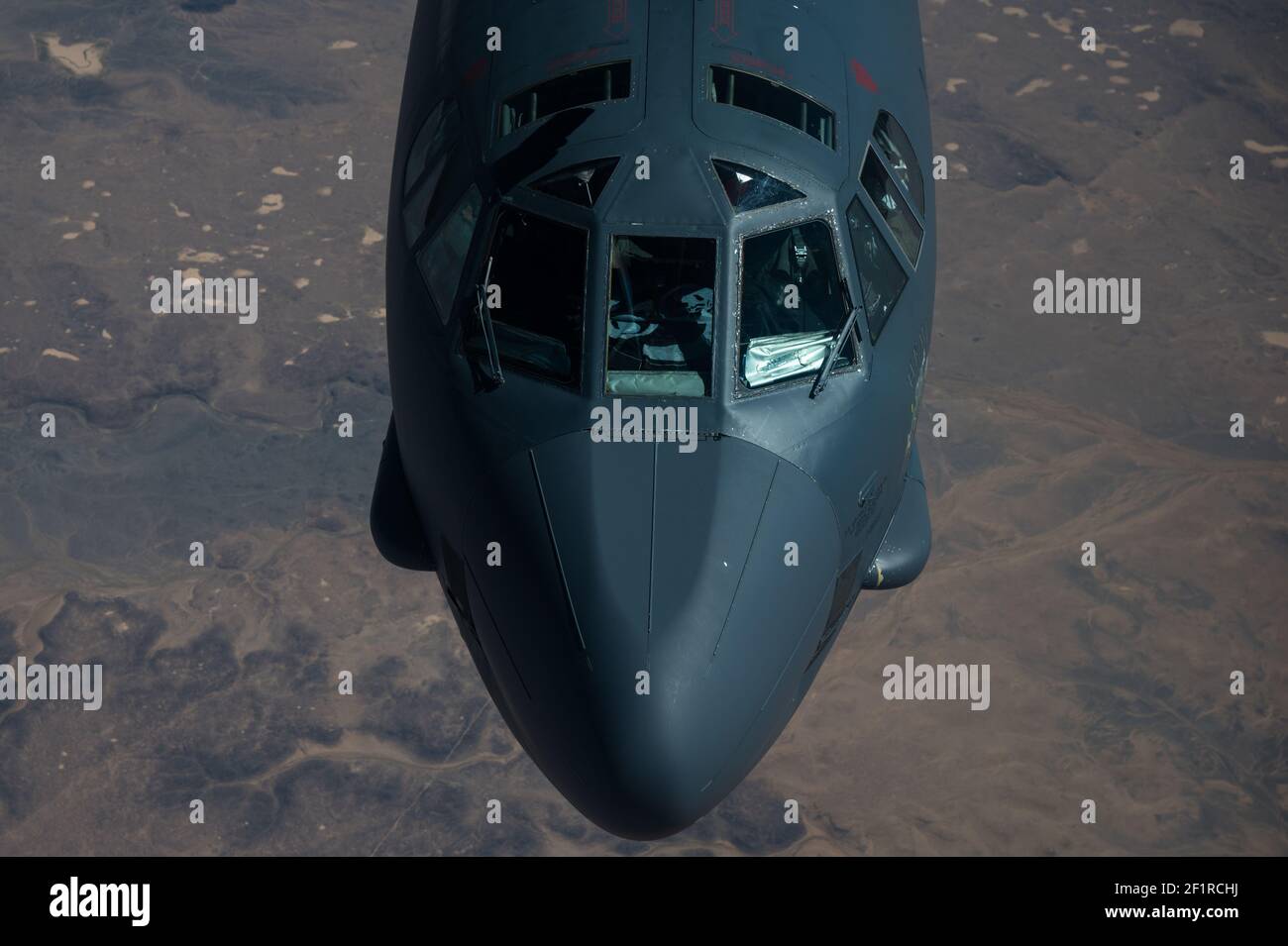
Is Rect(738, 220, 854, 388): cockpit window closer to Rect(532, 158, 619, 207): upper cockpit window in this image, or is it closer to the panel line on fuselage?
Rect(532, 158, 619, 207): upper cockpit window

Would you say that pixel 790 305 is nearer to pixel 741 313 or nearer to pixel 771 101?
pixel 741 313

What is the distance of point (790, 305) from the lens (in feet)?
33.2

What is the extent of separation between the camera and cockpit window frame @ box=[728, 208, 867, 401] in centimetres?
975

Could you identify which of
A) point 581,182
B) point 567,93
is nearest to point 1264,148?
point 567,93

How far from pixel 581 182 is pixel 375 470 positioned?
9.37 m

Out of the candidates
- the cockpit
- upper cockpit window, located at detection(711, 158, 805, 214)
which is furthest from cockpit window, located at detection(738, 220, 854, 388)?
upper cockpit window, located at detection(711, 158, 805, 214)

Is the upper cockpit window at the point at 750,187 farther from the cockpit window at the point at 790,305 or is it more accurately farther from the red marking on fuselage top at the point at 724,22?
the red marking on fuselage top at the point at 724,22

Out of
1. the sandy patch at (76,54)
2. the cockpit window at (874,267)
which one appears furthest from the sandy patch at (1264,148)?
the sandy patch at (76,54)

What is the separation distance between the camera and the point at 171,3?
23734 mm

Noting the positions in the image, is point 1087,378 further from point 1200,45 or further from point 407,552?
point 407,552

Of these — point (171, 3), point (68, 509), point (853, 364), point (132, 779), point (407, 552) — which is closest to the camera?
point (853, 364)

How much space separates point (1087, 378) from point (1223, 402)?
1.80 meters

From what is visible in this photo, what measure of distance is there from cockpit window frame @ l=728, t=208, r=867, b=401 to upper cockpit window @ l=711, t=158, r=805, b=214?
146 millimetres

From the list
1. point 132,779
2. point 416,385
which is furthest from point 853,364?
point 132,779
